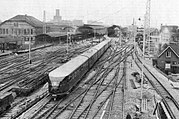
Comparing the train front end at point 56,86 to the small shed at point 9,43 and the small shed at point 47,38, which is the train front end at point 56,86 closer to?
the small shed at point 9,43

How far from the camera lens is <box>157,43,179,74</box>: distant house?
157ft

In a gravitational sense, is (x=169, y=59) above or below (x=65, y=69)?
below

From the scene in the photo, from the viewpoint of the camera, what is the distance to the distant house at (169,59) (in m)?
47.8

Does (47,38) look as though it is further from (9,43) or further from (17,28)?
(9,43)

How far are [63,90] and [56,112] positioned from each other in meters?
3.11

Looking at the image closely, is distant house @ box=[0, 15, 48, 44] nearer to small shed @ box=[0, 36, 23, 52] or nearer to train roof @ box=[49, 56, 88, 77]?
small shed @ box=[0, 36, 23, 52]

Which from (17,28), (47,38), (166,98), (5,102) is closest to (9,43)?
(47,38)

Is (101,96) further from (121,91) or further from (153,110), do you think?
(153,110)

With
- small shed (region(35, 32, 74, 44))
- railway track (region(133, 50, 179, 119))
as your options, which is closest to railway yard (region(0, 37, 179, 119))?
railway track (region(133, 50, 179, 119))

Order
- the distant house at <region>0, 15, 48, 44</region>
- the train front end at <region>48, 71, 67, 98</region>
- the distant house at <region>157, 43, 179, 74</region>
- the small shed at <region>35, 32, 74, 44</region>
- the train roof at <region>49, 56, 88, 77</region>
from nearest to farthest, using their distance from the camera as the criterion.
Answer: the train front end at <region>48, 71, 67, 98</region>, the train roof at <region>49, 56, 88, 77</region>, the distant house at <region>157, 43, 179, 74</region>, the small shed at <region>35, 32, 74, 44</region>, the distant house at <region>0, 15, 48, 44</region>

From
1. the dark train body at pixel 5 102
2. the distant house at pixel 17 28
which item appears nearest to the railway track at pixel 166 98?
the dark train body at pixel 5 102

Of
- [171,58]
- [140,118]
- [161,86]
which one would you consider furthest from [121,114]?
[171,58]

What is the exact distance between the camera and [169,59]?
48.7m

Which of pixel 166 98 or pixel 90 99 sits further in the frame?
pixel 166 98
